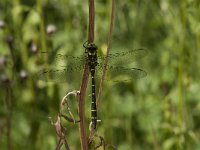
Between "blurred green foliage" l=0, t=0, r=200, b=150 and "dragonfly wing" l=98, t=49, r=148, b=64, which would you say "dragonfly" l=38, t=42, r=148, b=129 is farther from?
"blurred green foliage" l=0, t=0, r=200, b=150

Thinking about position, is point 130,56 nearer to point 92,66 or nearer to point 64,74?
point 64,74

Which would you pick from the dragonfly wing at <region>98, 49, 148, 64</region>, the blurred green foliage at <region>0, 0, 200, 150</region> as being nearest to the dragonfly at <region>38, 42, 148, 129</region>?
the dragonfly wing at <region>98, 49, 148, 64</region>

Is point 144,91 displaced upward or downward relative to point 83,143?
upward

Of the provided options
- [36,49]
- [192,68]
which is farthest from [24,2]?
[192,68]

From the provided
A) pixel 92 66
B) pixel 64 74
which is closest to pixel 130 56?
pixel 64 74

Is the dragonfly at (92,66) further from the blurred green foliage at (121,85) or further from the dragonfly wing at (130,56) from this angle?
the blurred green foliage at (121,85)

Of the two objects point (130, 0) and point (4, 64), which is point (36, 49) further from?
point (130, 0)

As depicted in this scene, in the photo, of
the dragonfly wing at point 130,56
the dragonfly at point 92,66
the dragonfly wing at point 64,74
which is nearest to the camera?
the dragonfly at point 92,66

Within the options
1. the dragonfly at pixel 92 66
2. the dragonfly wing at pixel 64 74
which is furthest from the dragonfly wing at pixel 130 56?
the dragonfly wing at pixel 64 74
